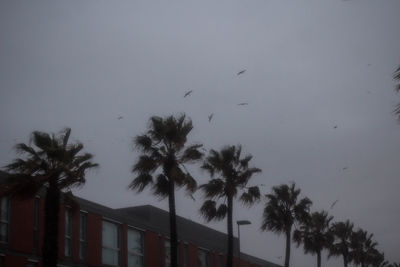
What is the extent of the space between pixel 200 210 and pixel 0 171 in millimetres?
11950

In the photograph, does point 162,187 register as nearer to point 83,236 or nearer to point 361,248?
point 83,236

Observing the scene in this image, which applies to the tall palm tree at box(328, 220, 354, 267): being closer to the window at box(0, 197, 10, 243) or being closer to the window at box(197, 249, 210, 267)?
the window at box(197, 249, 210, 267)

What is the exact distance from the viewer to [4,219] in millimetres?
27203

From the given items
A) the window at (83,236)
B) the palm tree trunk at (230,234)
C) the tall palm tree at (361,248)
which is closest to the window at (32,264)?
the window at (83,236)

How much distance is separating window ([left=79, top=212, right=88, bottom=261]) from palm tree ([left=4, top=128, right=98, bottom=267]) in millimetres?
7997

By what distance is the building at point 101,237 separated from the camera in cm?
2753

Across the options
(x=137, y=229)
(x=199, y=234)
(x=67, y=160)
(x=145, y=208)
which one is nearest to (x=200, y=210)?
(x=137, y=229)

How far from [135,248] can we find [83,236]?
5.41 metres

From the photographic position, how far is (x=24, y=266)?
27766 millimetres

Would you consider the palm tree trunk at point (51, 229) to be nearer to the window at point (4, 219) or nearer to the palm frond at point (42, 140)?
the palm frond at point (42, 140)

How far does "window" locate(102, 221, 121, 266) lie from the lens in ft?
112

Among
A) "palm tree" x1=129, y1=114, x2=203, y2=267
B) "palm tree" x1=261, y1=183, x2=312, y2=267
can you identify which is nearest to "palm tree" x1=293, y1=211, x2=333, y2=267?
"palm tree" x1=261, y1=183, x2=312, y2=267

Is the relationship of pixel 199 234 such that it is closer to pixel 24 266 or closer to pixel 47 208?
pixel 24 266

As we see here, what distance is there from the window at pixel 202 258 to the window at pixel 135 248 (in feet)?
24.9
